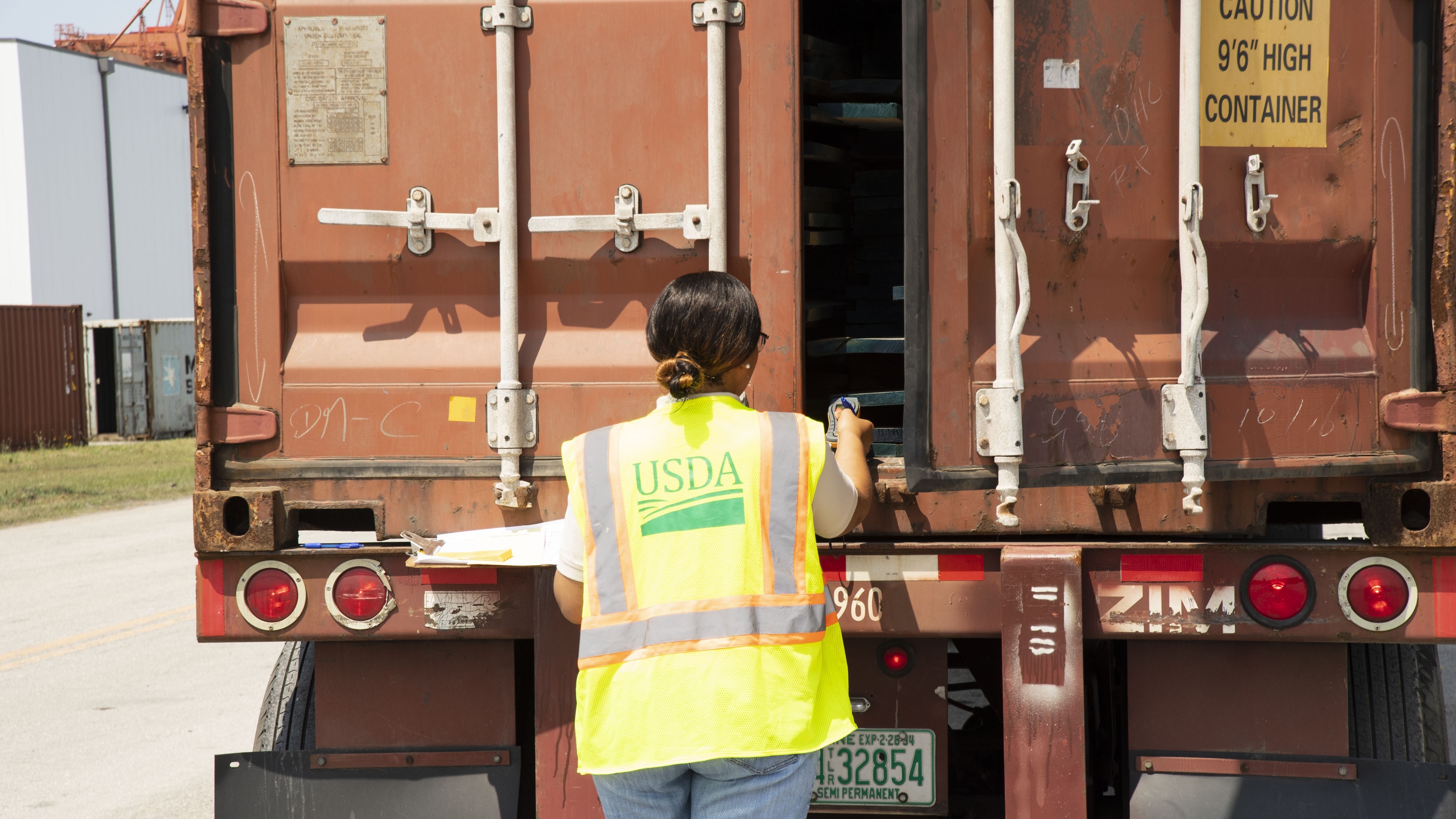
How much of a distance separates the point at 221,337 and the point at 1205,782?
2.53 metres

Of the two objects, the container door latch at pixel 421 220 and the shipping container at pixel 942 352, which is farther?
the container door latch at pixel 421 220

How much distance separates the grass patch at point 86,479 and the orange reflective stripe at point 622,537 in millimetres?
13498

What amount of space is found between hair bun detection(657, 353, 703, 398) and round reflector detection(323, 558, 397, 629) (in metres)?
1.19

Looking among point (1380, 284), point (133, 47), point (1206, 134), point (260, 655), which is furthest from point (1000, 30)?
point (133, 47)

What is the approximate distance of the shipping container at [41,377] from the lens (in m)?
21.6

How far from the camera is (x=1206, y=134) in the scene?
262cm

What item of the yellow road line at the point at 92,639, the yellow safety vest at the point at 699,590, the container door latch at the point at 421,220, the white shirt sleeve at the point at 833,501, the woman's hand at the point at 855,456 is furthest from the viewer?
the yellow road line at the point at 92,639

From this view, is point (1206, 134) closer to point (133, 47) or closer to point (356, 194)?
point (356, 194)

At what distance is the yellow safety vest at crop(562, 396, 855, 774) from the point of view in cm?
199

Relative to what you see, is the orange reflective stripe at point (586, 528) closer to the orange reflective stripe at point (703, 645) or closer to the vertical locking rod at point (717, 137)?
the orange reflective stripe at point (703, 645)

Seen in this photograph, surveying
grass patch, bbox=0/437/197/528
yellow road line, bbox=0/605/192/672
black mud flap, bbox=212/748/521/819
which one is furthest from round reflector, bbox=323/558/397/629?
grass patch, bbox=0/437/197/528

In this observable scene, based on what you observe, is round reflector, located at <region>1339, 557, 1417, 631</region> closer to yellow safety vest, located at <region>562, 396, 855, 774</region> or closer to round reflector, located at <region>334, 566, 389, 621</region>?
yellow safety vest, located at <region>562, 396, 855, 774</region>

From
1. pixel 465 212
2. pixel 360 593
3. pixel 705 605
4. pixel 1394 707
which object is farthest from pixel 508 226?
pixel 1394 707

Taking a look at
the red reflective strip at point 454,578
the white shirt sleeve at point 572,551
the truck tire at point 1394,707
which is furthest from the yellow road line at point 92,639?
the truck tire at point 1394,707
